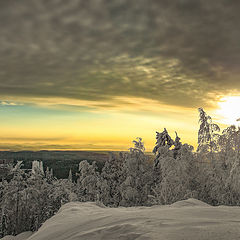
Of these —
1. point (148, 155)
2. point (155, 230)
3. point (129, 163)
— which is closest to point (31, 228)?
point (129, 163)

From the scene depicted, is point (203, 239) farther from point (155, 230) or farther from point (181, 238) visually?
point (155, 230)

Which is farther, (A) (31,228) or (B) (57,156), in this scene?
(B) (57,156)

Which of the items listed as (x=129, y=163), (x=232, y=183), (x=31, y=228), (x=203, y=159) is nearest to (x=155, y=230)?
(x=232, y=183)

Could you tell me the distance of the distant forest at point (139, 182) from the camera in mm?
15016

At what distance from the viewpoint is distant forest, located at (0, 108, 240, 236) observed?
15016 millimetres

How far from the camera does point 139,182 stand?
74.4ft

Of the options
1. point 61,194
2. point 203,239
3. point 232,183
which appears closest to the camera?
point 203,239

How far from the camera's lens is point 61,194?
24.9 m

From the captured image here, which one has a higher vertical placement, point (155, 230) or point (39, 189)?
point (155, 230)

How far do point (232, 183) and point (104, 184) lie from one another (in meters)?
13.2

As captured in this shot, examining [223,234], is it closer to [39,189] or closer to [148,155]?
[148,155]

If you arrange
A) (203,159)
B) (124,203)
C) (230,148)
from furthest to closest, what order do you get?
(124,203) < (203,159) < (230,148)

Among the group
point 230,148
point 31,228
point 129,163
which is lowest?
point 31,228

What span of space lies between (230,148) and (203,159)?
2389mm
